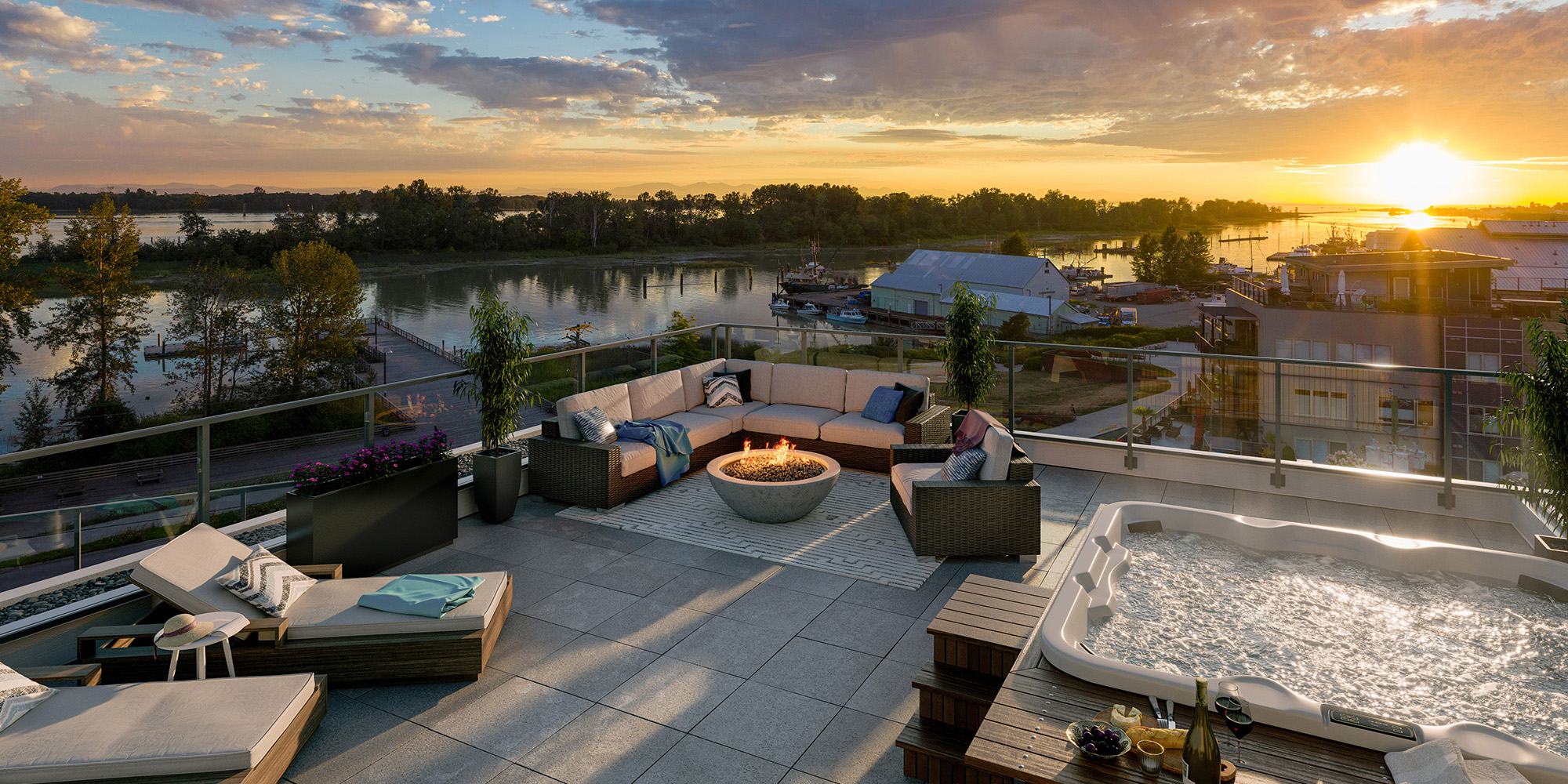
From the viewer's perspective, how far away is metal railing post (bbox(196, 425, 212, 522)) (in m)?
4.21

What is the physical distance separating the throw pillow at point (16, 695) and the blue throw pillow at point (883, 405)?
5080 mm

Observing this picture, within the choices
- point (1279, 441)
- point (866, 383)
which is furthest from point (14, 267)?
point (1279, 441)

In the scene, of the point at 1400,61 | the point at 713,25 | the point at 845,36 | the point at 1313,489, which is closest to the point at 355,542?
the point at 1313,489

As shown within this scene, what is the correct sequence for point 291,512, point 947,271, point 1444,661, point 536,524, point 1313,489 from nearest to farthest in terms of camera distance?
point 1444,661 → point 291,512 → point 536,524 → point 1313,489 → point 947,271

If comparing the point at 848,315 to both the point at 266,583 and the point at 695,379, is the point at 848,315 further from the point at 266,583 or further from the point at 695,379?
the point at 266,583

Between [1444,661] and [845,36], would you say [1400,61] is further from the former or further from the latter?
[1444,661]

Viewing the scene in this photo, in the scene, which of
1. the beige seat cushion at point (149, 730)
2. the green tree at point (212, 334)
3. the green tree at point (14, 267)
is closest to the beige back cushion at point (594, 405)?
the beige seat cushion at point (149, 730)

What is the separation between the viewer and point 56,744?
2365mm

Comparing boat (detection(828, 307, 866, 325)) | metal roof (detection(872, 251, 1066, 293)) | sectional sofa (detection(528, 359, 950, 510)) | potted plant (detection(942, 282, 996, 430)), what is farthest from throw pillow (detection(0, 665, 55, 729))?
boat (detection(828, 307, 866, 325))

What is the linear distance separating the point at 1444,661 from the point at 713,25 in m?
14.1

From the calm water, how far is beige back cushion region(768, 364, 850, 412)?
3612cm

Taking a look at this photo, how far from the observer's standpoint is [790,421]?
260 inches

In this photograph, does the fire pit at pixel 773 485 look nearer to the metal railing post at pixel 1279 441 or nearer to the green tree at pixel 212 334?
the metal railing post at pixel 1279 441

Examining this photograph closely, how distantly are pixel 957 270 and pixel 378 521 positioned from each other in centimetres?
4789
